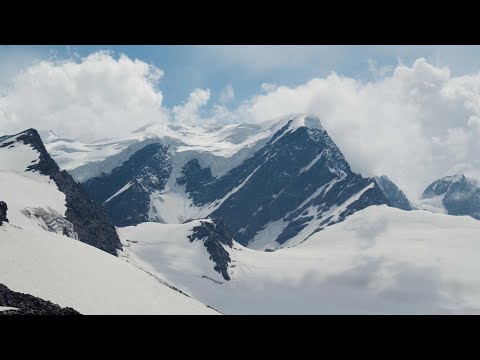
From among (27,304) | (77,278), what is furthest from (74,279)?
(27,304)

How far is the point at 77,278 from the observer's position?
12131 cm

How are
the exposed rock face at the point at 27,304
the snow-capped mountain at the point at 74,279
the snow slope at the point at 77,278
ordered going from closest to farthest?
the exposed rock face at the point at 27,304 < the snow-capped mountain at the point at 74,279 < the snow slope at the point at 77,278

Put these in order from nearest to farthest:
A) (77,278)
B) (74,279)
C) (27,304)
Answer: (27,304), (74,279), (77,278)

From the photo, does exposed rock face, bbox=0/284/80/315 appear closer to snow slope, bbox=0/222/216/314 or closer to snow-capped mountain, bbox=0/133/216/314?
snow-capped mountain, bbox=0/133/216/314

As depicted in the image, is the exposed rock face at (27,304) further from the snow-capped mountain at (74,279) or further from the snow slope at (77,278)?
the snow slope at (77,278)

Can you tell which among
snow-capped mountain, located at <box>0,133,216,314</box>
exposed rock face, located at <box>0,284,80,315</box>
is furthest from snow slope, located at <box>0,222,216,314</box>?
exposed rock face, located at <box>0,284,80,315</box>

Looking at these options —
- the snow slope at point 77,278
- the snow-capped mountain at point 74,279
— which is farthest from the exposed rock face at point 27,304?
the snow slope at point 77,278

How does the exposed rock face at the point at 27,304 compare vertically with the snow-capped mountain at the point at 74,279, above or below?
below

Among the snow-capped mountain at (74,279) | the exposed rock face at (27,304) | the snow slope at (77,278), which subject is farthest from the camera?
the snow slope at (77,278)

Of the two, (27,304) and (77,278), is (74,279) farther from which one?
(27,304)

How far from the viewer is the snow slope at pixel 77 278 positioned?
363ft

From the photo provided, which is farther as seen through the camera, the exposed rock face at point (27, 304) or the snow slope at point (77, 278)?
the snow slope at point (77, 278)
